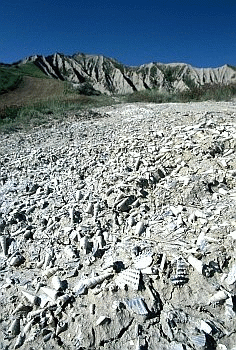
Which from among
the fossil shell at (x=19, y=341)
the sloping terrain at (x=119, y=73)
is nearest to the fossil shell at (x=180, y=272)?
the fossil shell at (x=19, y=341)

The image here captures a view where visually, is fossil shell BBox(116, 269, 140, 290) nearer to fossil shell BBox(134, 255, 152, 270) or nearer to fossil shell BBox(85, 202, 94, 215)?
fossil shell BBox(134, 255, 152, 270)

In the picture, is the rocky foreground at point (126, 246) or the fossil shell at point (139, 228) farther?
the fossil shell at point (139, 228)

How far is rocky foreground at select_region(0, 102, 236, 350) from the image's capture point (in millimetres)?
2717

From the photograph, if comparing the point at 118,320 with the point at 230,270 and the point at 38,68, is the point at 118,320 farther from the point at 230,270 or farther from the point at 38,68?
the point at 38,68

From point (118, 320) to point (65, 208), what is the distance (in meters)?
1.98

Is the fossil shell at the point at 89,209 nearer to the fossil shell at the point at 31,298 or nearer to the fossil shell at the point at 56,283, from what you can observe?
the fossil shell at the point at 56,283

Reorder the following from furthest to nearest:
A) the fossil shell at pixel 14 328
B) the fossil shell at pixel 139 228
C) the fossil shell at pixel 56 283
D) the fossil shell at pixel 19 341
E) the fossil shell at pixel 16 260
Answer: the fossil shell at pixel 139 228 < the fossil shell at pixel 16 260 < the fossil shell at pixel 56 283 < the fossil shell at pixel 14 328 < the fossil shell at pixel 19 341

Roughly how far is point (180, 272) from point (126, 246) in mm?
719

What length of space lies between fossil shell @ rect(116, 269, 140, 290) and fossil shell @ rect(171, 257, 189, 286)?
32 cm

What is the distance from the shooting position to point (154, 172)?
191 inches

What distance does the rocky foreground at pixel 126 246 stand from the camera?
2717mm

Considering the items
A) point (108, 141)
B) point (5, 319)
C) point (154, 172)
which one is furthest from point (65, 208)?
point (108, 141)

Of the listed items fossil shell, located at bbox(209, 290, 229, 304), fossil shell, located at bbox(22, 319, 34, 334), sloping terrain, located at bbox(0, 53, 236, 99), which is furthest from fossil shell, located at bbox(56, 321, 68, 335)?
sloping terrain, located at bbox(0, 53, 236, 99)

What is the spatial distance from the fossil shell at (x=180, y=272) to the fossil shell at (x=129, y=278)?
32 cm
